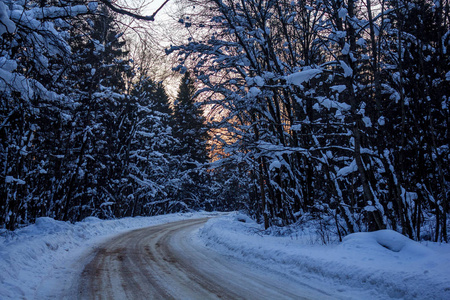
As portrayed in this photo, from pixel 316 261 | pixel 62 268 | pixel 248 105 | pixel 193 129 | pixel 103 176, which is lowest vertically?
pixel 62 268

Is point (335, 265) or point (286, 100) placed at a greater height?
point (286, 100)

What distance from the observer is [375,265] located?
439 centimetres

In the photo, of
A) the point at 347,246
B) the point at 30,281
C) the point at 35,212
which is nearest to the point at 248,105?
the point at 347,246

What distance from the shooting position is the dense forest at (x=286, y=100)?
601cm

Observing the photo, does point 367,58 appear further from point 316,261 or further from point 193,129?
point 193,129

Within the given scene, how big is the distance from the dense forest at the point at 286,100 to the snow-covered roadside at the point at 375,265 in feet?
3.71

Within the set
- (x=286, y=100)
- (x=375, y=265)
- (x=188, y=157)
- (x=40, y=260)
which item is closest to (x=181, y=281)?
(x=375, y=265)

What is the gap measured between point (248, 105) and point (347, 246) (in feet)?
19.8

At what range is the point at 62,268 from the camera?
5781mm

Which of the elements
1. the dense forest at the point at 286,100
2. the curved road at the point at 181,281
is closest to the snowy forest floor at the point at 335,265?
the curved road at the point at 181,281

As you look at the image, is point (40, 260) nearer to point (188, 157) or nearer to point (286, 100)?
point (286, 100)

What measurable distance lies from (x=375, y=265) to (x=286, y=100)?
7.16 meters

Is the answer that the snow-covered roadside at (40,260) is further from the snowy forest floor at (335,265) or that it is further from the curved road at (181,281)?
the curved road at (181,281)

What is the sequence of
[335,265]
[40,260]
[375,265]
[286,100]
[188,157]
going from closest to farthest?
1. [375,265]
2. [335,265]
3. [40,260]
4. [286,100]
5. [188,157]
